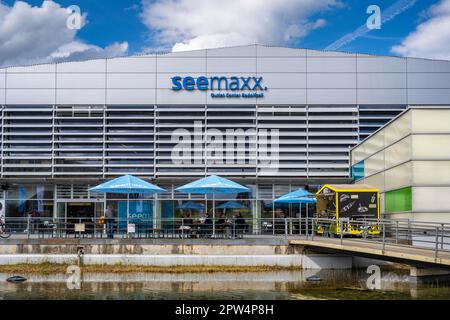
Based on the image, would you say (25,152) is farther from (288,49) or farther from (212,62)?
(288,49)

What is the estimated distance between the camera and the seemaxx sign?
34062 millimetres

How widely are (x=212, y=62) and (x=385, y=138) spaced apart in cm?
1085

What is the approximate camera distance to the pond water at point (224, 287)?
689 inches

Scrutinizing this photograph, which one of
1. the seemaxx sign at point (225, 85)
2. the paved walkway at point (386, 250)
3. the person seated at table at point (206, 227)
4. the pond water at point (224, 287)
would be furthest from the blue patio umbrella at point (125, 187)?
the seemaxx sign at point (225, 85)

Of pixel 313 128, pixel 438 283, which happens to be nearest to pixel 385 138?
pixel 313 128

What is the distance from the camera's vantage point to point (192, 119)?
34.0m

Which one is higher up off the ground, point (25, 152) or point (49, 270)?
point (25, 152)

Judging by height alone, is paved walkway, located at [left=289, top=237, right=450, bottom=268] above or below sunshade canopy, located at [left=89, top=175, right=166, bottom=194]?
below

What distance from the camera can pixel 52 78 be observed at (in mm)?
34156

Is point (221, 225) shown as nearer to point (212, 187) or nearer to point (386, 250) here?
point (212, 187)

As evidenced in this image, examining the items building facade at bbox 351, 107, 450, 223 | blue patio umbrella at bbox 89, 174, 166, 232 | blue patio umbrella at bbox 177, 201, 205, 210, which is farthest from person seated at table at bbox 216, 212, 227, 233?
building facade at bbox 351, 107, 450, 223

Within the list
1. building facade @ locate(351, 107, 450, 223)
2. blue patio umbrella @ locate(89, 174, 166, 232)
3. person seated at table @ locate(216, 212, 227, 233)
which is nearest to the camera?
building facade @ locate(351, 107, 450, 223)

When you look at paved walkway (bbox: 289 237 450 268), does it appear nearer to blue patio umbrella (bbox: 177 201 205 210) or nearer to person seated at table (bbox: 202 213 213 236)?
person seated at table (bbox: 202 213 213 236)

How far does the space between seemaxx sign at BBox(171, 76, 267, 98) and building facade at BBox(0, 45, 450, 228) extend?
0.05 m
